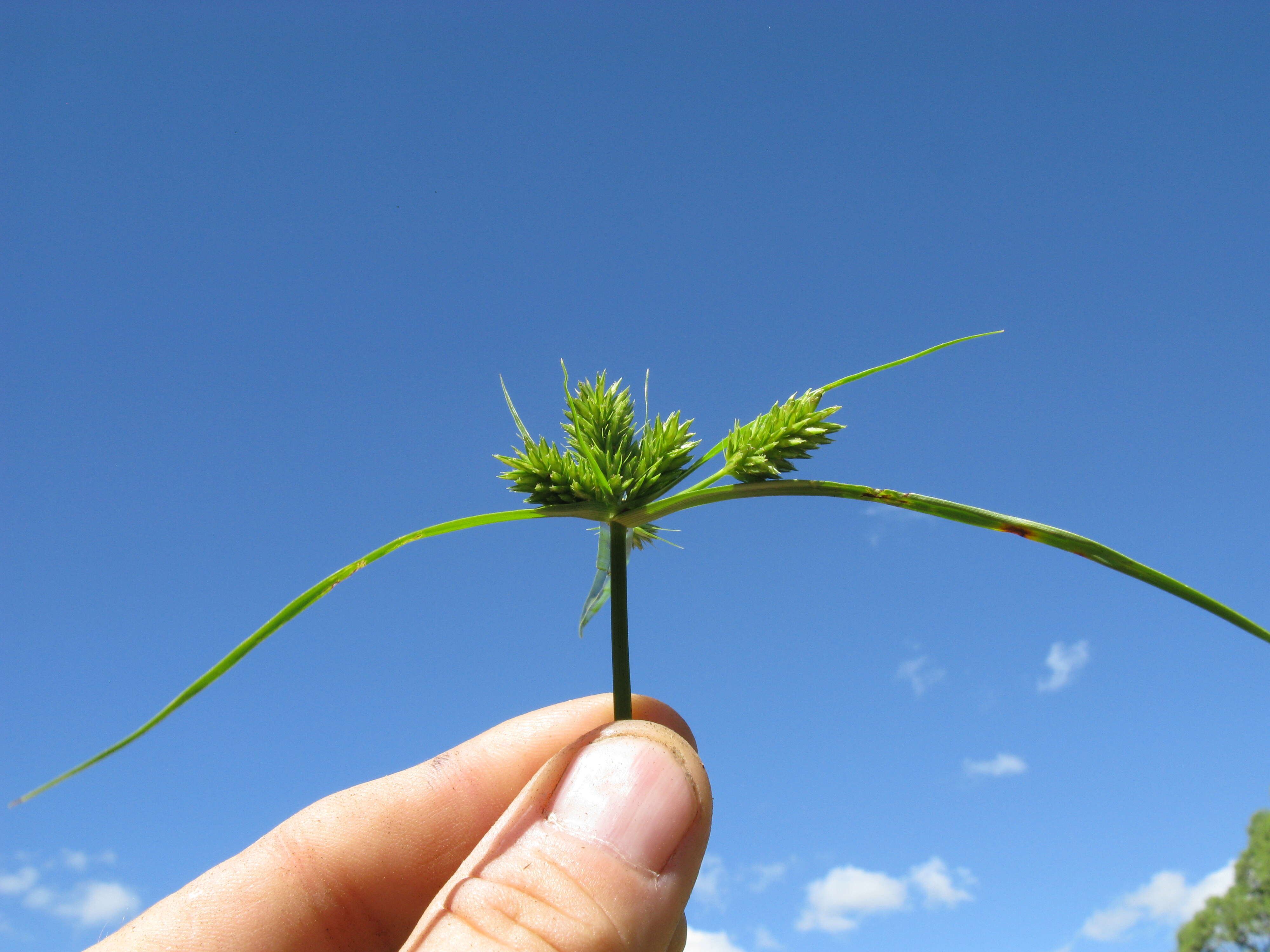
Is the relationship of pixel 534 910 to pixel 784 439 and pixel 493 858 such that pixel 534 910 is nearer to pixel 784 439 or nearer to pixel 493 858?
pixel 493 858

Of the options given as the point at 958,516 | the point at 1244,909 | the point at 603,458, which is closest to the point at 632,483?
the point at 603,458

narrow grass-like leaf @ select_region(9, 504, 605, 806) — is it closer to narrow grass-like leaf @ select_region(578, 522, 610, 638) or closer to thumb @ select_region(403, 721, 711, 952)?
narrow grass-like leaf @ select_region(578, 522, 610, 638)

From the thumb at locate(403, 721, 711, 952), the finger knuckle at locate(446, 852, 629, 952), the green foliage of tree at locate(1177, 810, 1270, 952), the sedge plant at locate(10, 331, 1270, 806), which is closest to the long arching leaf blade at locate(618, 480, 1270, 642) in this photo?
the sedge plant at locate(10, 331, 1270, 806)

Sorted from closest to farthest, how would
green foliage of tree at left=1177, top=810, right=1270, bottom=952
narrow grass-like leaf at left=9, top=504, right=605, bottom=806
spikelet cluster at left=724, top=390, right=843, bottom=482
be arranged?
1. narrow grass-like leaf at left=9, top=504, right=605, bottom=806
2. spikelet cluster at left=724, top=390, right=843, bottom=482
3. green foliage of tree at left=1177, top=810, right=1270, bottom=952

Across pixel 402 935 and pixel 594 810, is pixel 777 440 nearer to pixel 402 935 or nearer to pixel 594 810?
pixel 594 810

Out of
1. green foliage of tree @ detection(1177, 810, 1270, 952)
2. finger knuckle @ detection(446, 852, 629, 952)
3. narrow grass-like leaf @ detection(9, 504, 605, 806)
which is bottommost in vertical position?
finger knuckle @ detection(446, 852, 629, 952)

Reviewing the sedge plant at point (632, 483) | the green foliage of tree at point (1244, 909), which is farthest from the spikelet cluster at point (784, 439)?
the green foliage of tree at point (1244, 909)

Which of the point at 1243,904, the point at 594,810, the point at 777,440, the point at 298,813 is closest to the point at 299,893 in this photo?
the point at 298,813
